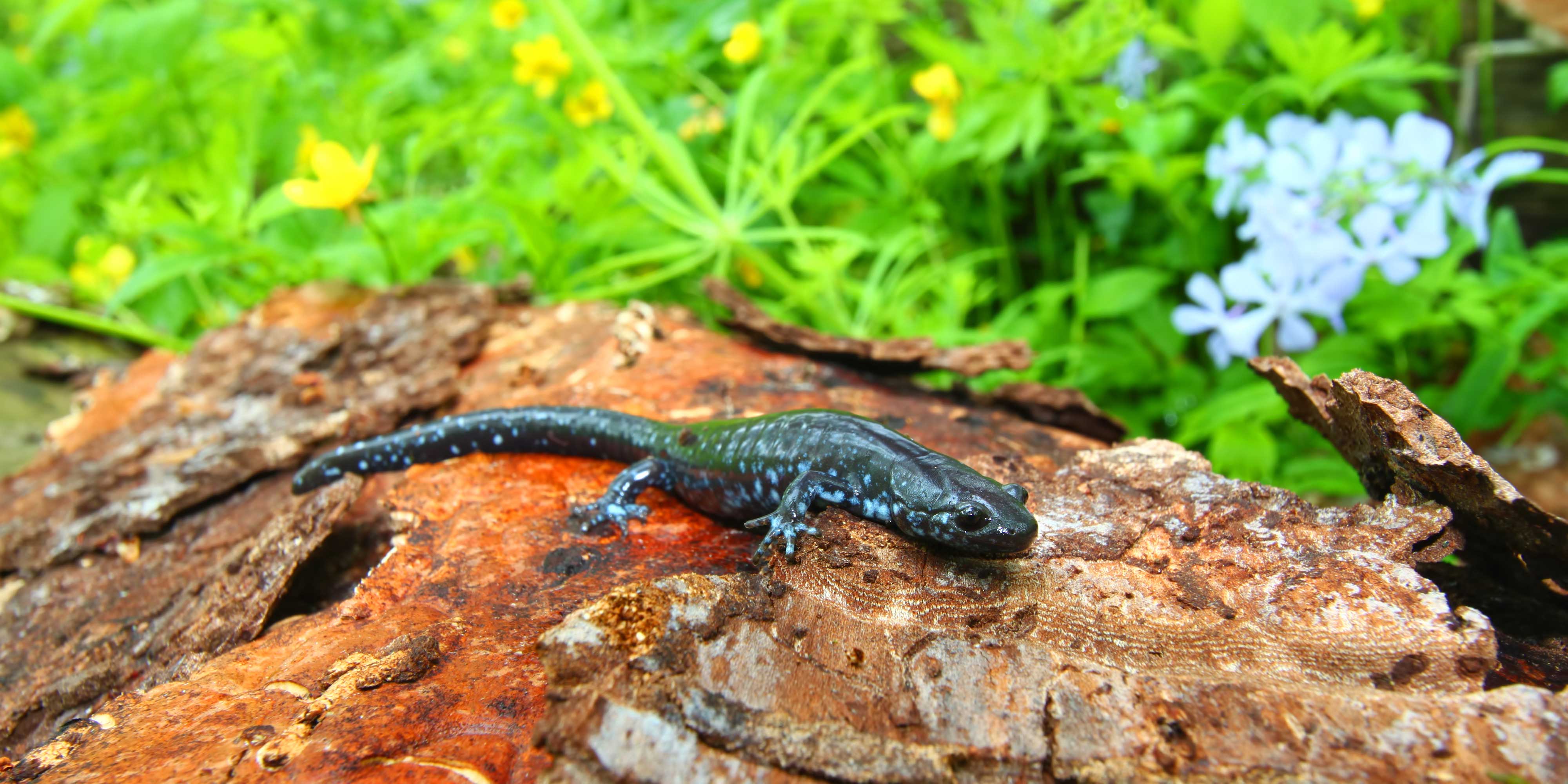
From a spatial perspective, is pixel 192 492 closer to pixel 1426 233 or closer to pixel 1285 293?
pixel 1285 293

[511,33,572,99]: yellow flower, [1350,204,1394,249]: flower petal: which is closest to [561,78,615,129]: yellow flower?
[511,33,572,99]: yellow flower

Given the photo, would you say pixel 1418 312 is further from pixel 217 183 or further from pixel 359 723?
pixel 217 183

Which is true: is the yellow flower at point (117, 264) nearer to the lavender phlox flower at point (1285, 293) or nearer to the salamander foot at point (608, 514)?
the salamander foot at point (608, 514)

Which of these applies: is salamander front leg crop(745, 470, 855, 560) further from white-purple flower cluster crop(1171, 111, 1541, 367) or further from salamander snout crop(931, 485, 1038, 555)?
white-purple flower cluster crop(1171, 111, 1541, 367)

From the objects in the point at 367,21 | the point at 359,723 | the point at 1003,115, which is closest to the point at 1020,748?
the point at 359,723

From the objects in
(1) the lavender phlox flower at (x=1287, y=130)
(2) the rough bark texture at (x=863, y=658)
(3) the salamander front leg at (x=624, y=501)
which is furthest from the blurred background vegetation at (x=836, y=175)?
(3) the salamander front leg at (x=624, y=501)
